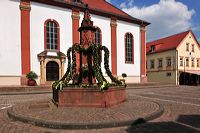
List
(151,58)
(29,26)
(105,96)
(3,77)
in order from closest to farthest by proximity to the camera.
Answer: (105,96)
(3,77)
(29,26)
(151,58)

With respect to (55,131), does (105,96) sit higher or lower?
higher

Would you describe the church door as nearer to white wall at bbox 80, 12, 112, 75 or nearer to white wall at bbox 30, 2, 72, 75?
white wall at bbox 30, 2, 72, 75

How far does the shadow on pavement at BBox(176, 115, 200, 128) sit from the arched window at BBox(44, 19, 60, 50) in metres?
20.4

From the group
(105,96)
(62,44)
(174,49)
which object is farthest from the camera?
(174,49)

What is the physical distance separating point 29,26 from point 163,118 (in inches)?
808

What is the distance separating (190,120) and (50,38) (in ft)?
69.7

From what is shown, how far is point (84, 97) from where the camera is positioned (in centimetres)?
818

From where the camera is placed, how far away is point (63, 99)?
8336 millimetres

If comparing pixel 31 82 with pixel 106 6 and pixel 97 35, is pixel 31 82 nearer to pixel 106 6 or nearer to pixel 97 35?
pixel 97 35

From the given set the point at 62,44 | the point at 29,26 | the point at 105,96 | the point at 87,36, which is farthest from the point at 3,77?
the point at 105,96

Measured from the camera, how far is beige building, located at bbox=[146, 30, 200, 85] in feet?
121

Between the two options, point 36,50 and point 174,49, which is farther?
point 174,49

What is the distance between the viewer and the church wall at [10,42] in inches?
863

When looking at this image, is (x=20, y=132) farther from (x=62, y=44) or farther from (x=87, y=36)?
(x=62, y=44)
